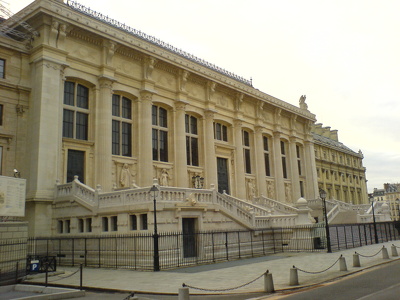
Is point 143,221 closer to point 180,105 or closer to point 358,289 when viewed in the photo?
point 358,289

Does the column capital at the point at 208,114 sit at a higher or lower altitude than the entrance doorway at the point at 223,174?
higher

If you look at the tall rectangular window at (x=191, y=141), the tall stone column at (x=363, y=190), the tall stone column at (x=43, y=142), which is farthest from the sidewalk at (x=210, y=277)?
the tall stone column at (x=363, y=190)

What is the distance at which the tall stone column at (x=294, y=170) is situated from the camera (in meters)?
51.4

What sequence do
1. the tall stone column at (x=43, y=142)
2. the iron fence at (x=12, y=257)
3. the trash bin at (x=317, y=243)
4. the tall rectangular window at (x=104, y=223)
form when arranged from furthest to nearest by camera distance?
the trash bin at (x=317, y=243)
the tall stone column at (x=43, y=142)
the tall rectangular window at (x=104, y=223)
the iron fence at (x=12, y=257)

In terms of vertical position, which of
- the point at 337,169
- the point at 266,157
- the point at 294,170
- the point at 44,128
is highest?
the point at 337,169

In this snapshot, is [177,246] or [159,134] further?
[159,134]

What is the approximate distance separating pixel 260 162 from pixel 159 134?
49.3 feet

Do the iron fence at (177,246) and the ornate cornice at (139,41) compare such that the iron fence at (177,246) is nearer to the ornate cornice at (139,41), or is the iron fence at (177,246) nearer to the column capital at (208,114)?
the ornate cornice at (139,41)

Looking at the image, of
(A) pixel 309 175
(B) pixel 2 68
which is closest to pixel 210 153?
(B) pixel 2 68

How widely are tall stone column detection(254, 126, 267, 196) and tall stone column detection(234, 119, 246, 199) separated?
10.7 ft

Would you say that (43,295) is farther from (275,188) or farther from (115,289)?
(275,188)

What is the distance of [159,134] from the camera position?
35281 millimetres

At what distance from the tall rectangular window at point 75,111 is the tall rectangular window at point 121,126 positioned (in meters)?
2.38

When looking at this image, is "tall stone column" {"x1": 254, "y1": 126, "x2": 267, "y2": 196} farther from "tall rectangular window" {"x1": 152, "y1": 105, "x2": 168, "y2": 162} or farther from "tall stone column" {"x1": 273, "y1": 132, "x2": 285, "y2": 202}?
"tall rectangular window" {"x1": 152, "y1": 105, "x2": 168, "y2": 162}
